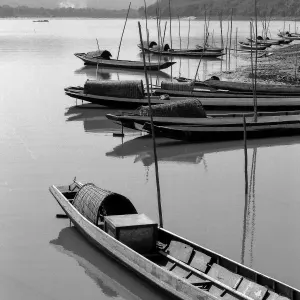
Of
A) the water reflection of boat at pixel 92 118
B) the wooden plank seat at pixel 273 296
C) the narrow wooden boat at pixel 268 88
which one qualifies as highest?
the wooden plank seat at pixel 273 296

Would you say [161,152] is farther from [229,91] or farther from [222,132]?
[229,91]

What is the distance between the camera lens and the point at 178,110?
2164cm

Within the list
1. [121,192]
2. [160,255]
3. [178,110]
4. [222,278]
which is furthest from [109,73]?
[222,278]

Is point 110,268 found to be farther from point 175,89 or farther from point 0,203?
point 175,89

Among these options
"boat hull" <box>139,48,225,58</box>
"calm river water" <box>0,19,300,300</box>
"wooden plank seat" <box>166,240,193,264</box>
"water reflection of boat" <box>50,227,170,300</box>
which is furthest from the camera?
"boat hull" <box>139,48,225,58</box>

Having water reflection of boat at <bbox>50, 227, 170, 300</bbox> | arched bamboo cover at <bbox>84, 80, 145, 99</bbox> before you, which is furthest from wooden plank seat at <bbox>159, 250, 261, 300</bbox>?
arched bamboo cover at <bbox>84, 80, 145, 99</bbox>

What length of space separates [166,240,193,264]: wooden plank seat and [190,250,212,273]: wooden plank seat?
102 millimetres

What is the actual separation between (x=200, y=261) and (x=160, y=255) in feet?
2.51

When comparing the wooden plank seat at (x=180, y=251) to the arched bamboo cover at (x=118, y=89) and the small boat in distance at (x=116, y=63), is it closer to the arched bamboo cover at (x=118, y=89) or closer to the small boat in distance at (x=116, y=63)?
the arched bamboo cover at (x=118, y=89)

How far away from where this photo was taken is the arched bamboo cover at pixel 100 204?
1242cm

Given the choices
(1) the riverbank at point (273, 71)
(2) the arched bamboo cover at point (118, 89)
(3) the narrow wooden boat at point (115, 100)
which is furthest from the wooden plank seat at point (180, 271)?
(1) the riverbank at point (273, 71)

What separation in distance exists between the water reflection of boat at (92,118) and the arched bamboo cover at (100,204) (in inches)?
433

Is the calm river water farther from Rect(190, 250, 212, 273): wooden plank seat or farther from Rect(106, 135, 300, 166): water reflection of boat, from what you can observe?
Rect(190, 250, 212, 273): wooden plank seat

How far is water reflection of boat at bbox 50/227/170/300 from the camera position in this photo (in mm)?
10992
